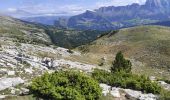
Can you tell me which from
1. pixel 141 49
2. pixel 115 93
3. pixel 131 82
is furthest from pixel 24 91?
pixel 141 49

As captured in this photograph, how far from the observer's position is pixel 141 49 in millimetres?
115688

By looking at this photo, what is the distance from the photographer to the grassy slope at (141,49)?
92.1 metres

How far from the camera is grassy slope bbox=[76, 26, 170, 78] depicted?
9206 cm

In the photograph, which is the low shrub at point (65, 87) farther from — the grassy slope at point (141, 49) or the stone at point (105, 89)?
the grassy slope at point (141, 49)

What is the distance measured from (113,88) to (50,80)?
26.2 ft

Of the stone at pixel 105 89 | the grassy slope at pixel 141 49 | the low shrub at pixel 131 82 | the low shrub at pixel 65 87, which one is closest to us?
the low shrub at pixel 65 87

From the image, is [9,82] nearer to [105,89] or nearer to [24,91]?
[24,91]

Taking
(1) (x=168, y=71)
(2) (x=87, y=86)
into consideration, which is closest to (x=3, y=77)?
(2) (x=87, y=86)

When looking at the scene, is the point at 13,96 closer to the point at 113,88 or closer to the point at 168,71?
the point at 113,88

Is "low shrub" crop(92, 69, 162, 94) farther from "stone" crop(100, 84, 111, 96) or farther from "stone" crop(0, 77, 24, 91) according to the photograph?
"stone" crop(0, 77, 24, 91)

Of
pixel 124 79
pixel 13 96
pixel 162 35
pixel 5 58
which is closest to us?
pixel 13 96

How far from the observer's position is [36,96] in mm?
34406

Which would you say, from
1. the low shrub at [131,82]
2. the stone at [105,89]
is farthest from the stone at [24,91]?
the low shrub at [131,82]

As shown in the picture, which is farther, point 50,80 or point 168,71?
point 168,71
